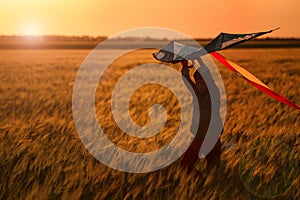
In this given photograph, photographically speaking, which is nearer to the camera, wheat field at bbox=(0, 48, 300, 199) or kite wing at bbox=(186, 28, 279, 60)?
kite wing at bbox=(186, 28, 279, 60)

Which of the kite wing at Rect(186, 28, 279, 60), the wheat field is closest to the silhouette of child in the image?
the wheat field

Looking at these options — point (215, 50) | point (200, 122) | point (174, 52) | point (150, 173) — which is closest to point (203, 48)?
point (215, 50)

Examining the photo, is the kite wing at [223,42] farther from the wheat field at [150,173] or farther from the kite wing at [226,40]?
the wheat field at [150,173]

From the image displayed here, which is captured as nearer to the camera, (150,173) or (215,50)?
(215,50)

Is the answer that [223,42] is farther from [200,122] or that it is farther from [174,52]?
[200,122]

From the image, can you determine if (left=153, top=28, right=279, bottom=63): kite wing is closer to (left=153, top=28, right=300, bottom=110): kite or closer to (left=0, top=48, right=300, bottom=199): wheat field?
(left=153, top=28, right=300, bottom=110): kite

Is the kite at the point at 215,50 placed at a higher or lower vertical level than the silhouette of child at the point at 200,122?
higher

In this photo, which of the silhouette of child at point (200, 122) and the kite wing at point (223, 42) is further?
the silhouette of child at point (200, 122)

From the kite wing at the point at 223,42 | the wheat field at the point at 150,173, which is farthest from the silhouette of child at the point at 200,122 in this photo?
the kite wing at the point at 223,42

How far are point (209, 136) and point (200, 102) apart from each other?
0.87ft

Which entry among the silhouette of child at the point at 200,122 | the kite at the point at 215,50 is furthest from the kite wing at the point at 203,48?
the silhouette of child at the point at 200,122

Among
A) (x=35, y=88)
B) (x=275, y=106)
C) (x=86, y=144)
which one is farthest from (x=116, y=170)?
(x=35, y=88)

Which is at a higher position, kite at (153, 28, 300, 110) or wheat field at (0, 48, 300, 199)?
kite at (153, 28, 300, 110)

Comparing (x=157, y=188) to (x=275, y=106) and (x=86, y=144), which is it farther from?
(x=275, y=106)
